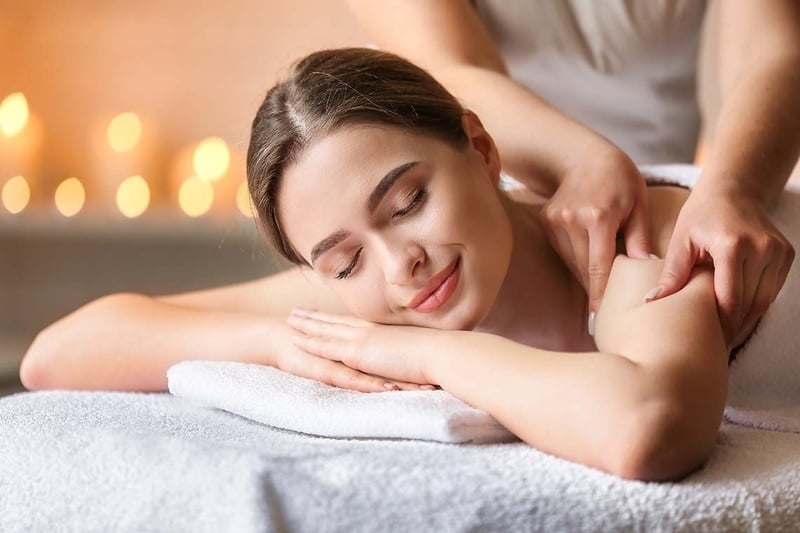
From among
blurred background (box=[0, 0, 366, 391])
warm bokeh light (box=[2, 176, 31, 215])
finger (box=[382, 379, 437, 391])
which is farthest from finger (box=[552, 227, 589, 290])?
warm bokeh light (box=[2, 176, 31, 215])

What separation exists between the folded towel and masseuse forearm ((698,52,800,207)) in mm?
383

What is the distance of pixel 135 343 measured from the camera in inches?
49.1

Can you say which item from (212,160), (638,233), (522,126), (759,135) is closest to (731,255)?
(638,233)

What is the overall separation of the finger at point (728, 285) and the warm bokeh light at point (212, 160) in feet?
6.74

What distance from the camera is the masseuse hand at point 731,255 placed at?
35.8 inches

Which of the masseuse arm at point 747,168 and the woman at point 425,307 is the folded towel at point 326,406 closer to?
the woman at point 425,307

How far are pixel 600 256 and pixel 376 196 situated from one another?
9.8 inches

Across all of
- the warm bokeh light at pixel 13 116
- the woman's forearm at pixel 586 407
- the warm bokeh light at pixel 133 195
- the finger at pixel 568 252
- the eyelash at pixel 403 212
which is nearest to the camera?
the woman's forearm at pixel 586 407

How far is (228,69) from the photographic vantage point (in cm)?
296

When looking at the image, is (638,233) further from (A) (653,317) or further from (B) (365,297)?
(B) (365,297)

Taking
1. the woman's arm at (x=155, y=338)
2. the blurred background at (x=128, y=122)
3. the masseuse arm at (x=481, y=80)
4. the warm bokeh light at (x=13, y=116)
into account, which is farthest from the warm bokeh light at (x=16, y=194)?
the masseuse arm at (x=481, y=80)

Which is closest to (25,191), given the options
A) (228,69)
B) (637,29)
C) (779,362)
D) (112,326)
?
(228,69)

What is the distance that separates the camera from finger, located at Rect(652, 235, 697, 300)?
0.93m

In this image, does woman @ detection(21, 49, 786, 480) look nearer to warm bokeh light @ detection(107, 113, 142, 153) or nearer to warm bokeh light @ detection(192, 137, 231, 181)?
warm bokeh light @ detection(192, 137, 231, 181)
